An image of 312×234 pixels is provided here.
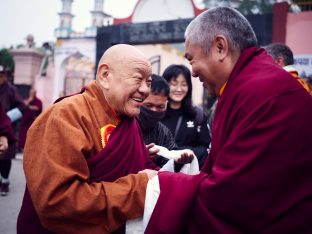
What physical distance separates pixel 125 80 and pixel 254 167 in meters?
0.76

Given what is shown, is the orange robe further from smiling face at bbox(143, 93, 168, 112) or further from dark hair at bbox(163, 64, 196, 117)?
dark hair at bbox(163, 64, 196, 117)

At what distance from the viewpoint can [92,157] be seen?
1657 mm

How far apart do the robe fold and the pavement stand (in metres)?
2.71

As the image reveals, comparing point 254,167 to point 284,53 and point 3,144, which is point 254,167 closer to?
point 284,53

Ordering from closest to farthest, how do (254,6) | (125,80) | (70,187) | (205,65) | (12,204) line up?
(70,187) < (205,65) < (125,80) < (12,204) < (254,6)

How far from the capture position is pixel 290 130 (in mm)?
1339

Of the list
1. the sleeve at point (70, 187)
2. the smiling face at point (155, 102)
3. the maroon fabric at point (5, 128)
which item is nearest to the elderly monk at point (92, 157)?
the sleeve at point (70, 187)

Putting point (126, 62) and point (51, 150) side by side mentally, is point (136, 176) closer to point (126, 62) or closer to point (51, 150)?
point (51, 150)

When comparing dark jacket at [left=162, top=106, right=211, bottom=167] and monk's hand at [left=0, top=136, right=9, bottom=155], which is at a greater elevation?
dark jacket at [left=162, top=106, right=211, bottom=167]

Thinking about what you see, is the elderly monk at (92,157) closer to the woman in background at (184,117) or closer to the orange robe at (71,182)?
the orange robe at (71,182)

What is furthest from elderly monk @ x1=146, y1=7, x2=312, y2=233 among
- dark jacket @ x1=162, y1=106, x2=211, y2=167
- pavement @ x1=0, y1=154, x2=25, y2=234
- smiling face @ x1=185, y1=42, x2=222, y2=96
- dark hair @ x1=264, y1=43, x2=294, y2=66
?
pavement @ x1=0, y1=154, x2=25, y2=234

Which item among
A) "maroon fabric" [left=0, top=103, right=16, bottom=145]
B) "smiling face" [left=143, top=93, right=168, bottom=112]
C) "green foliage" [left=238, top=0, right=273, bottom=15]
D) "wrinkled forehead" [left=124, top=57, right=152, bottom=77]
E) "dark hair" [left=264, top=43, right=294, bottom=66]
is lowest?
"maroon fabric" [left=0, top=103, right=16, bottom=145]

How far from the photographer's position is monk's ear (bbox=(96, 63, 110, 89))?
182 cm

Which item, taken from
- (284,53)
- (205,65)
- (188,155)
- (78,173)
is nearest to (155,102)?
(188,155)
